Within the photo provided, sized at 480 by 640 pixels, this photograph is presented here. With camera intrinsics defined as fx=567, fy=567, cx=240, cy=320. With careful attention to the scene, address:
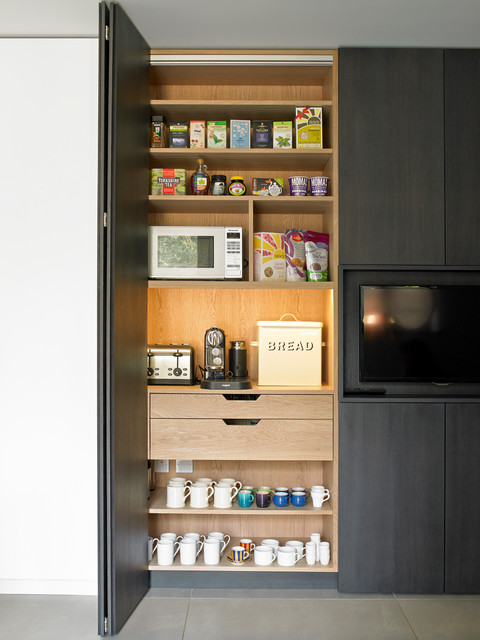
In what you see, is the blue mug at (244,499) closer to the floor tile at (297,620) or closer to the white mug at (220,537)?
the white mug at (220,537)

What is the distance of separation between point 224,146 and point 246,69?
40cm

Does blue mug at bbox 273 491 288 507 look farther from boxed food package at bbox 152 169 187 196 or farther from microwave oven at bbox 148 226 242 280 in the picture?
boxed food package at bbox 152 169 187 196

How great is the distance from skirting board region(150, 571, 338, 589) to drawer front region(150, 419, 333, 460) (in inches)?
23.1

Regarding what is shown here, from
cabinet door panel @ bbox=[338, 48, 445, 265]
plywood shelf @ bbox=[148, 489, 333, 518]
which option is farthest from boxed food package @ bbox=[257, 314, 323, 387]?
plywood shelf @ bbox=[148, 489, 333, 518]

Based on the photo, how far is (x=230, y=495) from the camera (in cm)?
287

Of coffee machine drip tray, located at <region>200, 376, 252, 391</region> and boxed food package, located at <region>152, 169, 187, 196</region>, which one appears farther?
boxed food package, located at <region>152, 169, 187, 196</region>

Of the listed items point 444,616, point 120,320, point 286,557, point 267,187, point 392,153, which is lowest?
point 444,616

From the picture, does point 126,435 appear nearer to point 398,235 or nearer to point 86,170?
point 86,170

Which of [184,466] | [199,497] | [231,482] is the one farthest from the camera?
[184,466]

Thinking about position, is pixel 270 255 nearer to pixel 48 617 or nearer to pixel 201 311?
pixel 201 311

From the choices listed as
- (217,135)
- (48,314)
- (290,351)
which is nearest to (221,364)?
(290,351)

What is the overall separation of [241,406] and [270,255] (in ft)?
2.53

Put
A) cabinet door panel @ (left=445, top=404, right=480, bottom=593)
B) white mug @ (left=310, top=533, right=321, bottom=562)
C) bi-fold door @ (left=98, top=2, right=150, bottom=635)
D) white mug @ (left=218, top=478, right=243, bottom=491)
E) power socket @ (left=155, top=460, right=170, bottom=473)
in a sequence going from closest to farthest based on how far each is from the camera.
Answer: bi-fold door @ (left=98, top=2, right=150, bottom=635), cabinet door panel @ (left=445, top=404, right=480, bottom=593), white mug @ (left=310, top=533, right=321, bottom=562), white mug @ (left=218, top=478, right=243, bottom=491), power socket @ (left=155, top=460, right=170, bottom=473)

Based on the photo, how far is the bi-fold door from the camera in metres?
2.28
